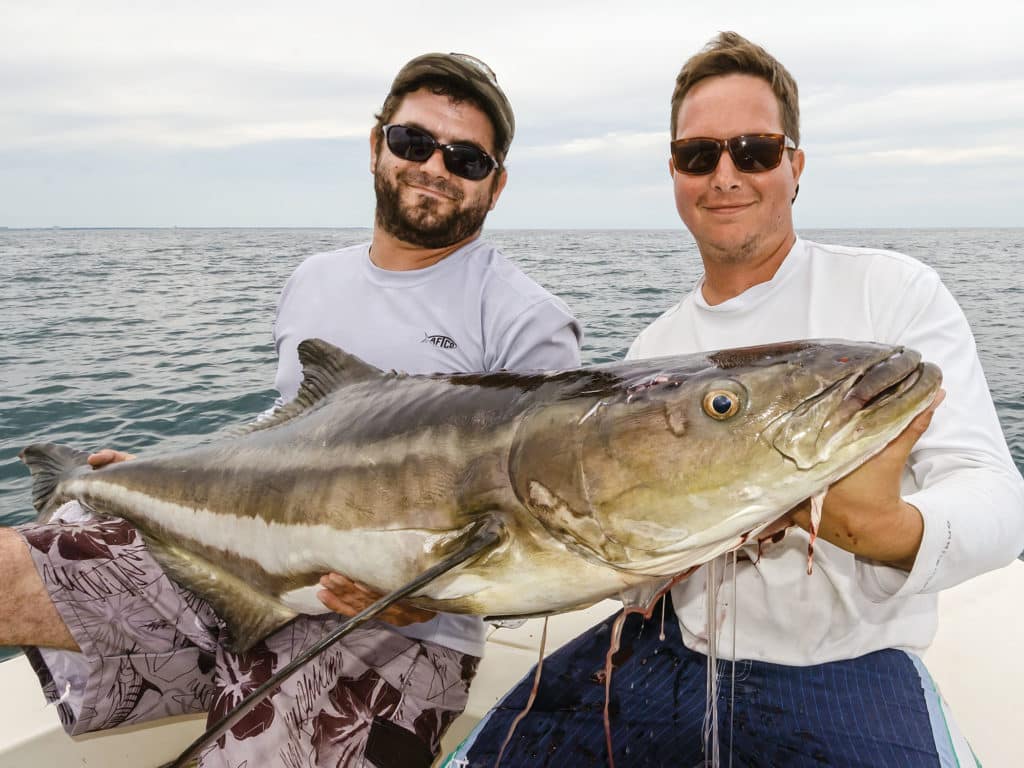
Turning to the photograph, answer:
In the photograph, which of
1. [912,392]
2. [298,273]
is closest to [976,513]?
[912,392]

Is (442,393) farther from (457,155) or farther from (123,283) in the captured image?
(123,283)

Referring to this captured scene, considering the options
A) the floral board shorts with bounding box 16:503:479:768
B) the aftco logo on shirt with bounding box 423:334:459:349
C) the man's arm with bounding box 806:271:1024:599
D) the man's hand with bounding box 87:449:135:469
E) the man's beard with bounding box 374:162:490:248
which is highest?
the man's beard with bounding box 374:162:490:248

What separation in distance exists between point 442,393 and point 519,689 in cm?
126

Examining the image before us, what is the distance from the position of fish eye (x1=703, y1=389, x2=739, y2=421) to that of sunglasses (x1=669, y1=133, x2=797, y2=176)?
1.49 meters

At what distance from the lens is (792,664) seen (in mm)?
2586

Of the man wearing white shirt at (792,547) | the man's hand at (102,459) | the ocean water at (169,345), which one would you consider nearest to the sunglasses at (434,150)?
the man wearing white shirt at (792,547)

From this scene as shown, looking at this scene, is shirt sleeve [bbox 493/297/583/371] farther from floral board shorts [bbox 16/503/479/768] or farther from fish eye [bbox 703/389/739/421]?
fish eye [bbox 703/389/739/421]

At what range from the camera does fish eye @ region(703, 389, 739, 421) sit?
1.69m

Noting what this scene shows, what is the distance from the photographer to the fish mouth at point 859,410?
5.12ft

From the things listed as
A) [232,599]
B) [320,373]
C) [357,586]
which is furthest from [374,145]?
[357,586]

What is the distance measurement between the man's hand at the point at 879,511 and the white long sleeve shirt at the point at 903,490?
0.06 m

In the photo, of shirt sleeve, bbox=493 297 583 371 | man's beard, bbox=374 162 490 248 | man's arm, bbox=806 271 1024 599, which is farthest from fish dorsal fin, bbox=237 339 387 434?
man's arm, bbox=806 271 1024 599

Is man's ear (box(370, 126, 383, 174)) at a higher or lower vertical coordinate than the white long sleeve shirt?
higher

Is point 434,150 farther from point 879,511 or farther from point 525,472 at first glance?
point 879,511
